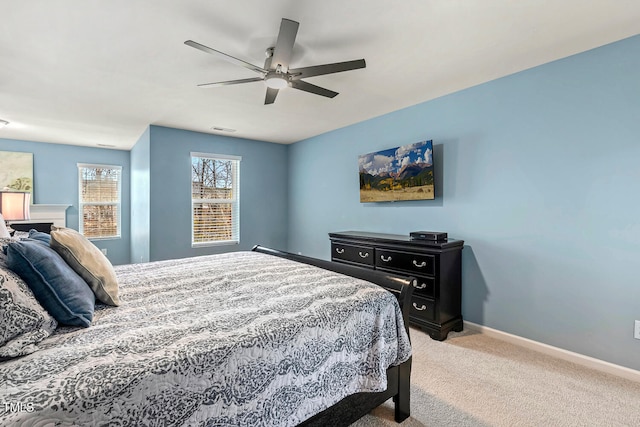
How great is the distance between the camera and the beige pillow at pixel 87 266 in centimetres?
143

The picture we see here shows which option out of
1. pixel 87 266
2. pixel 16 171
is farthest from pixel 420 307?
pixel 16 171

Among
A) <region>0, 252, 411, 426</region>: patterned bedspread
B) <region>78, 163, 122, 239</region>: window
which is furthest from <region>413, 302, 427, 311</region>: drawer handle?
<region>78, 163, 122, 239</region>: window

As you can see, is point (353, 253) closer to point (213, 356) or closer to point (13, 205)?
point (213, 356)

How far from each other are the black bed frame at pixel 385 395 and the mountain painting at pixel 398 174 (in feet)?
5.69

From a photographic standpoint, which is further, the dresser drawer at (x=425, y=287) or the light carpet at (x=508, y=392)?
the dresser drawer at (x=425, y=287)

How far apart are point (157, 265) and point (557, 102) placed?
138 inches

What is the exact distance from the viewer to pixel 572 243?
2406 mm

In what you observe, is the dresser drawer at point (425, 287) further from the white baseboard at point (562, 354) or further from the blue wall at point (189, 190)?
the blue wall at point (189, 190)

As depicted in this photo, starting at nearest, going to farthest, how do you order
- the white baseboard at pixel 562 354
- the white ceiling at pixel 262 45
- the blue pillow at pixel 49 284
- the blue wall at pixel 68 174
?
the blue pillow at pixel 49 284 < the white ceiling at pixel 262 45 < the white baseboard at pixel 562 354 < the blue wall at pixel 68 174

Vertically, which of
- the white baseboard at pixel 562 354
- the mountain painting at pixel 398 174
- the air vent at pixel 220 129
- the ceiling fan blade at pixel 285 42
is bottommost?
the white baseboard at pixel 562 354

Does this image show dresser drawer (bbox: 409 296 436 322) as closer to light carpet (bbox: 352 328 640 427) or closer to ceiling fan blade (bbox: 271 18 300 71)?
light carpet (bbox: 352 328 640 427)

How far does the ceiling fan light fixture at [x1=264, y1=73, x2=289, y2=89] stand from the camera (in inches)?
85.6

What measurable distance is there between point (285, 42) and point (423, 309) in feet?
8.41

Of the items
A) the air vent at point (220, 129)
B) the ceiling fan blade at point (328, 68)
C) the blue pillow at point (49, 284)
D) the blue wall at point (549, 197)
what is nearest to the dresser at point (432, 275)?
the blue wall at point (549, 197)
